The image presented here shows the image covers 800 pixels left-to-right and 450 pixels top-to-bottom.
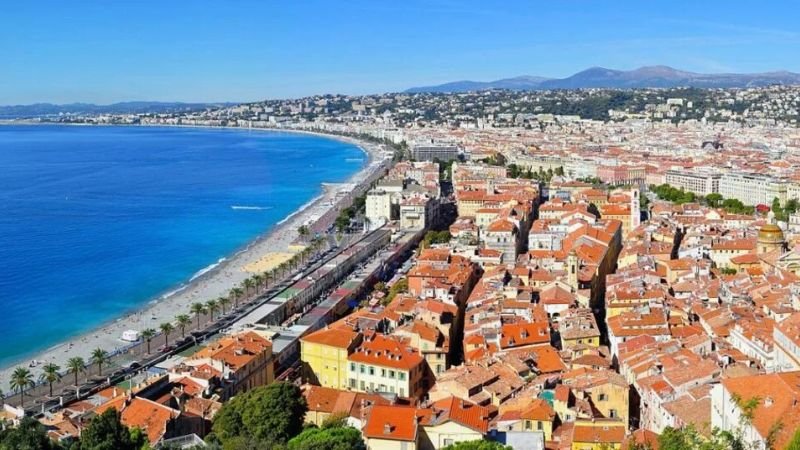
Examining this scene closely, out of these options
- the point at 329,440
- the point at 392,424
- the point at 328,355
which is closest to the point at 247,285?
the point at 328,355

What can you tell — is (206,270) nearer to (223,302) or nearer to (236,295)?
(236,295)

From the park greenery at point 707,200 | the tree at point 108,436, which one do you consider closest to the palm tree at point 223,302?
the tree at point 108,436

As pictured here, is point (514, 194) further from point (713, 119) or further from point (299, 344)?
point (713, 119)

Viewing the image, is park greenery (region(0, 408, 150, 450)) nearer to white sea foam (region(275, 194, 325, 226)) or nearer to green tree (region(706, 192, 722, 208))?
white sea foam (region(275, 194, 325, 226))

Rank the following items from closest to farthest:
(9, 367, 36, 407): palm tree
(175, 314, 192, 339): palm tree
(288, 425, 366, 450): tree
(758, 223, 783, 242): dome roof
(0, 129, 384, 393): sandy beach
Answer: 1. (288, 425, 366, 450): tree
2. (9, 367, 36, 407): palm tree
3. (175, 314, 192, 339): palm tree
4. (0, 129, 384, 393): sandy beach
5. (758, 223, 783, 242): dome roof

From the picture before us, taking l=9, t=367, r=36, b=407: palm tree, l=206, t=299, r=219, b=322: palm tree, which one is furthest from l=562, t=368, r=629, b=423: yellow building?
l=206, t=299, r=219, b=322: palm tree
